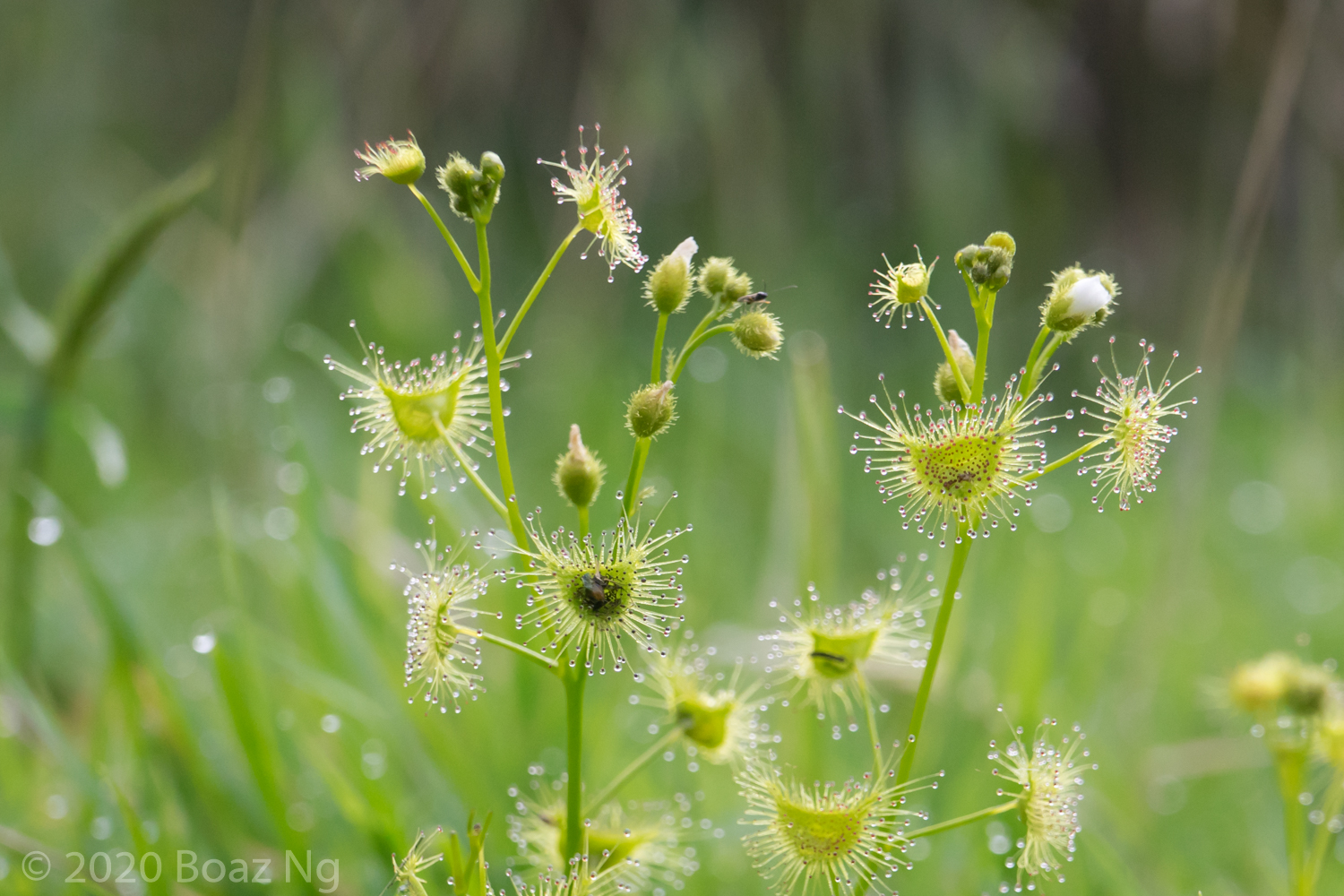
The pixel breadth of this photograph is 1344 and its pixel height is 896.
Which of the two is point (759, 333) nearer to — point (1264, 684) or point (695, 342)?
point (695, 342)

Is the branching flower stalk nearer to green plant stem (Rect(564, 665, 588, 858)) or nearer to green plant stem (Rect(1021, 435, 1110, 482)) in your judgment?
green plant stem (Rect(1021, 435, 1110, 482))

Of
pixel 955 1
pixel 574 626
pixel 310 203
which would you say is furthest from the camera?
pixel 955 1

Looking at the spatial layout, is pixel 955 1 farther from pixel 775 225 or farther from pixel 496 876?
pixel 496 876

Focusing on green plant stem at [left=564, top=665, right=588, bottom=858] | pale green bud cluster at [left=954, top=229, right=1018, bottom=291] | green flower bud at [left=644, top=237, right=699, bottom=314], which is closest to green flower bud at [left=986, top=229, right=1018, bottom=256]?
pale green bud cluster at [left=954, top=229, right=1018, bottom=291]

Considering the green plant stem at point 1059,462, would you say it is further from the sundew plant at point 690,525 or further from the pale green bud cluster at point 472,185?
the pale green bud cluster at point 472,185

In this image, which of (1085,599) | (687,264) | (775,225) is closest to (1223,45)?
(775,225)

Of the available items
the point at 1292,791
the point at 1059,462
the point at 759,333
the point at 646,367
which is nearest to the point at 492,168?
the point at 759,333

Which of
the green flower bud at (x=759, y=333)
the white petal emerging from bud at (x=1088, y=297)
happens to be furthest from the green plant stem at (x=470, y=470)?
the white petal emerging from bud at (x=1088, y=297)
